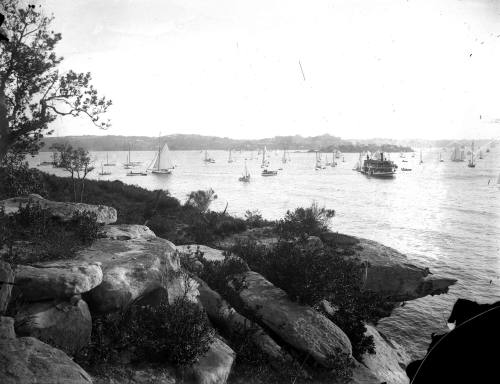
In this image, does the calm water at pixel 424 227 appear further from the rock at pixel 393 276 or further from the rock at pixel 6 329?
the rock at pixel 6 329

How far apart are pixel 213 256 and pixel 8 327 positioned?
982 centimetres

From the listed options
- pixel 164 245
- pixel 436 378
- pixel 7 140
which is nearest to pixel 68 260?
pixel 164 245

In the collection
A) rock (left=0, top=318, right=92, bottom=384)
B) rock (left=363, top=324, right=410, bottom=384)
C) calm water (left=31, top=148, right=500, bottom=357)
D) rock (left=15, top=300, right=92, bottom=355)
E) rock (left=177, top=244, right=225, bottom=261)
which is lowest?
calm water (left=31, top=148, right=500, bottom=357)

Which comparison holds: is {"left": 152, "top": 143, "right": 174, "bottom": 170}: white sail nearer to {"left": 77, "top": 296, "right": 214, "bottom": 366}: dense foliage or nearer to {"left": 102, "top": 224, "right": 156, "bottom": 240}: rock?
{"left": 102, "top": 224, "right": 156, "bottom": 240}: rock

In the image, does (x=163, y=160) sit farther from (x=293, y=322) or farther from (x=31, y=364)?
(x=31, y=364)

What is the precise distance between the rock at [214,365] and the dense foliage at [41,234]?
4.45 m

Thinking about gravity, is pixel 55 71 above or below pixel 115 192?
above

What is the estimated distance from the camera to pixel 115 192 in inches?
1072

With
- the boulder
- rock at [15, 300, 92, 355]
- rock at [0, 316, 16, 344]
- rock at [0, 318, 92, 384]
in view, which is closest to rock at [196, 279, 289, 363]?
rock at [15, 300, 92, 355]

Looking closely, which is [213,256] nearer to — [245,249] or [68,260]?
[245,249]

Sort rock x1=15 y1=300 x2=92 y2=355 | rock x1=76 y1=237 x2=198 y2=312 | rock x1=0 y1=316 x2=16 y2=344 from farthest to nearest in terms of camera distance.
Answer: rock x1=76 y1=237 x2=198 y2=312 < rock x1=15 y1=300 x2=92 y2=355 < rock x1=0 y1=316 x2=16 y2=344

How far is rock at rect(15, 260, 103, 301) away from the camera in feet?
23.5

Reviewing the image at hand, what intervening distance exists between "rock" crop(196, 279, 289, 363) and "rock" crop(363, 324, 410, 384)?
3.72 metres

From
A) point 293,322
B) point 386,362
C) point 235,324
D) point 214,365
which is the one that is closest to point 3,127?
point 235,324
